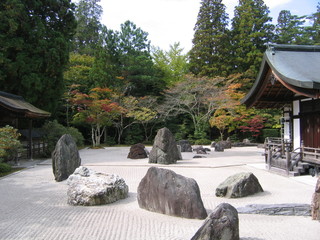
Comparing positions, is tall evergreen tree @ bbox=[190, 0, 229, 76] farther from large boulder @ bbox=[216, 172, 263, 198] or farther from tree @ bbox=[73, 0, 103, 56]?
large boulder @ bbox=[216, 172, 263, 198]

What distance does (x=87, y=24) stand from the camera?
1535 inches

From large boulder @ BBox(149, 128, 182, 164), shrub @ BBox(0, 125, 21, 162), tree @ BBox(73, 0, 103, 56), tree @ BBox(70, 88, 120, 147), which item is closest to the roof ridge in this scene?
large boulder @ BBox(149, 128, 182, 164)

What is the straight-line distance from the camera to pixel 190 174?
10.2 m

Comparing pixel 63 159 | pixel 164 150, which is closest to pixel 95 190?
pixel 63 159

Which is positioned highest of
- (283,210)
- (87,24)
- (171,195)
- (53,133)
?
(87,24)

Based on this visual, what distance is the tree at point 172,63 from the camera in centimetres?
3088

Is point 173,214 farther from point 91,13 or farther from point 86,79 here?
point 91,13

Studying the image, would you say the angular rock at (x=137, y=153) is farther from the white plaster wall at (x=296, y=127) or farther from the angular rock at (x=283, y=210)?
the angular rock at (x=283, y=210)

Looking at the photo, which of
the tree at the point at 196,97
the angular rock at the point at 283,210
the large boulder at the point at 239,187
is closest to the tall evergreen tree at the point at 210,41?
the tree at the point at 196,97

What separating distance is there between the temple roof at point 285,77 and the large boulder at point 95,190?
583 centimetres

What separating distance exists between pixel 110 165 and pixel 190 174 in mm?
4024

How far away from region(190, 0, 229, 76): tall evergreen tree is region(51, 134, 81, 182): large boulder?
22.5 metres

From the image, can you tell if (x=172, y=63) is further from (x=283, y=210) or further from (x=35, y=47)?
(x=283, y=210)

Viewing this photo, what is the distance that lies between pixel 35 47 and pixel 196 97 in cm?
1491
